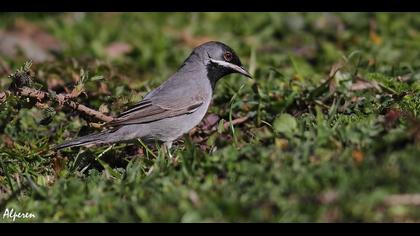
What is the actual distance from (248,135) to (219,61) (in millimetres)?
1216

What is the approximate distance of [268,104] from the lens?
7.22 metres

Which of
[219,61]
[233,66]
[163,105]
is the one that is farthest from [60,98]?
[233,66]

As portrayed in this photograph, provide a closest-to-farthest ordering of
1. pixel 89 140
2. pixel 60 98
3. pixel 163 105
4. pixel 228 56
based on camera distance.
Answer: pixel 89 140 < pixel 60 98 < pixel 163 105 < pixel 228 56

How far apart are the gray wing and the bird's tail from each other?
0.93 feet

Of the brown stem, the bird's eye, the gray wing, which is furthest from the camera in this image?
the bird's eye

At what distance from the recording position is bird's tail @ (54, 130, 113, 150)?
6.34 metres

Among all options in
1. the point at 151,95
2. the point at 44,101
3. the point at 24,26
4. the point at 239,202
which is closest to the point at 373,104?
the point at 151,95

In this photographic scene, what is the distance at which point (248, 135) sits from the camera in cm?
651

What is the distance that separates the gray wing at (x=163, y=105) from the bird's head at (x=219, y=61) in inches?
16.2

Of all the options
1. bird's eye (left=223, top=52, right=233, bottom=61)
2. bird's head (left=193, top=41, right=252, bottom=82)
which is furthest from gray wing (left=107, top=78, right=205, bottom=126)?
bird's eye (left=223, top=52, right=233, bottom=61)

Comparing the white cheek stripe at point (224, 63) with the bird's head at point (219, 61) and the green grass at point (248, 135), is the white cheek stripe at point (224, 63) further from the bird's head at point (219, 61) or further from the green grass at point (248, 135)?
the green grass at point (248, 135)

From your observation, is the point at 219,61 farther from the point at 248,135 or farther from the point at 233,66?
the point at 248,135

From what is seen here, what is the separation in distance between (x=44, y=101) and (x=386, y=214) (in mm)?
3491

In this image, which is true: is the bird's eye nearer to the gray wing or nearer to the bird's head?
the bird's head
